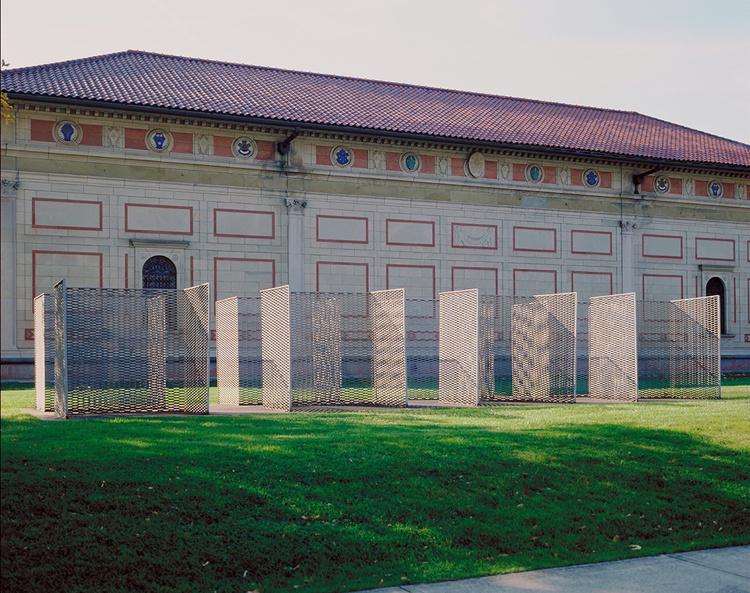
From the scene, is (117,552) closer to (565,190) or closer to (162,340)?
(162,340)

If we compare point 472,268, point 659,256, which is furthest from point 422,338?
point 659,256

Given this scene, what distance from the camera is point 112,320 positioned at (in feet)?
55.7

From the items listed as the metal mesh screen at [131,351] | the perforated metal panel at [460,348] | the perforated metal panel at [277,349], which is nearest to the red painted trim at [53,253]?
the metal mesh screen at [131,351]

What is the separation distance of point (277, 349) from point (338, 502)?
9.22 meters

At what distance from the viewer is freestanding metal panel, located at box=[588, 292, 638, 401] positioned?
2150 cm

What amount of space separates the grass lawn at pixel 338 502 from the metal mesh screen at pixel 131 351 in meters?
2.94

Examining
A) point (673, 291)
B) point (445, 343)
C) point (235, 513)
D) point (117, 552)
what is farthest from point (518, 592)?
point (673, 291)

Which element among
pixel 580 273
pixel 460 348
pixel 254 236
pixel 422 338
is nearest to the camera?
pixel 460 348

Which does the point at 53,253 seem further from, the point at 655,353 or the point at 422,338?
the point at 655,353

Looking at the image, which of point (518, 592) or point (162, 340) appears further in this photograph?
point (162, 340)

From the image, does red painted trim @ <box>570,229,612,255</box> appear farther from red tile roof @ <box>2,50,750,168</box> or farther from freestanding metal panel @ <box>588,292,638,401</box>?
freestanding metal panel @ <box>588,292,638,401</box>

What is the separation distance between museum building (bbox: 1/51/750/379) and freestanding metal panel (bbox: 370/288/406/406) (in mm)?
11139

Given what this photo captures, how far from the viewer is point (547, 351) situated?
21312mm

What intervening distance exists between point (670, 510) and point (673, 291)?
2842 cm
